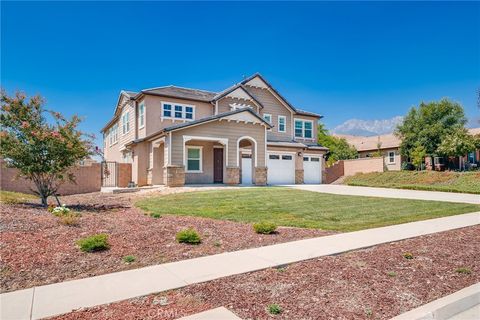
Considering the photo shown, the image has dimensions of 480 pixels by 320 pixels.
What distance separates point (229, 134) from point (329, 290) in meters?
15.4

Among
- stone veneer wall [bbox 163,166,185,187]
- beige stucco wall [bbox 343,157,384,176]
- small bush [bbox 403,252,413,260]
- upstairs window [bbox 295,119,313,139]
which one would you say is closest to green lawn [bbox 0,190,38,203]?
stone veneer wall [bbox 163,166,185,187]

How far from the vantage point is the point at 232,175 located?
1897cm

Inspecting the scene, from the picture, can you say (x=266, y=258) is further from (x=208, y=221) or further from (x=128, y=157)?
(x=128, y=157)

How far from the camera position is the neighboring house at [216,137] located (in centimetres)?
1834

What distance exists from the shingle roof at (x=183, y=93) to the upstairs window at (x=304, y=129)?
8033mm

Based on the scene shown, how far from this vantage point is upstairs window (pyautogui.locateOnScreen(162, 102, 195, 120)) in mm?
20859

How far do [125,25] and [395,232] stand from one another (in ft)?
46.6

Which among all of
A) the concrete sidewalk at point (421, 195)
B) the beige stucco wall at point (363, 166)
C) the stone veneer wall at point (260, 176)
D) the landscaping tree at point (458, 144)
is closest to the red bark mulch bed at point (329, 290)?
the concrete sidewalk at point (421, 195)

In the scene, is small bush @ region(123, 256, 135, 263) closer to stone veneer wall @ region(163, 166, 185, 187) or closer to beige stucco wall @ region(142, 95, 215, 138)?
stone veneer wall @ region(163, 166, 185, 187)

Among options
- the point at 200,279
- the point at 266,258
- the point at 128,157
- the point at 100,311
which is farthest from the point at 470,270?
the point at 128,157

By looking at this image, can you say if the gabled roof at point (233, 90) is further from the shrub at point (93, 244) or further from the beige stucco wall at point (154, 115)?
the shrub at point (93, 244)

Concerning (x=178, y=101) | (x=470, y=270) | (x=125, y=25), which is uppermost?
(x=125, y=25)

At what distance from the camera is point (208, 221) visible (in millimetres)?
8023

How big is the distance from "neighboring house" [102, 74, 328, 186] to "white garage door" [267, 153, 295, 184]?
0.08m
